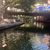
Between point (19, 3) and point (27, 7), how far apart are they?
67cm

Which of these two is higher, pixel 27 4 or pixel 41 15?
pixel 27 4

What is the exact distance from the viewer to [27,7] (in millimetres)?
15703

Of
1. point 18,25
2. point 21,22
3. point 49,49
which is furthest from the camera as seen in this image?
point 21,22

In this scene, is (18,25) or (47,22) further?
(47,22)

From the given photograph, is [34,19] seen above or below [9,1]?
below

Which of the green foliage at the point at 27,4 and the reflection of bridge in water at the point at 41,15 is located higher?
the green foliage at the point at 27,4

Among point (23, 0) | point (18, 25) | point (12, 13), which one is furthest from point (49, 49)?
point (23, 0)

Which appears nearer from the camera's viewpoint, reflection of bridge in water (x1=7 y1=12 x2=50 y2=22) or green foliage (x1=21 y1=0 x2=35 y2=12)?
reflection of bridge in water (x1=7 y1=12 x2=50 y2=22)

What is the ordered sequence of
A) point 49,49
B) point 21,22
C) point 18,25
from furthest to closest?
point 21,22, point 18,25, point 49,49

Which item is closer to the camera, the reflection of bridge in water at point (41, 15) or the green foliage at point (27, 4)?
the reflection of bridge in water at point (41, 15)

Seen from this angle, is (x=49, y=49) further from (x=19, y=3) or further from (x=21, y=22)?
(x=19, y=3)

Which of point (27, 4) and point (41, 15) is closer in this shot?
point (41, 15)

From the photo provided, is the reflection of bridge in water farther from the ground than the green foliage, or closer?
closer

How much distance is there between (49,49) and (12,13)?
7.93 m
